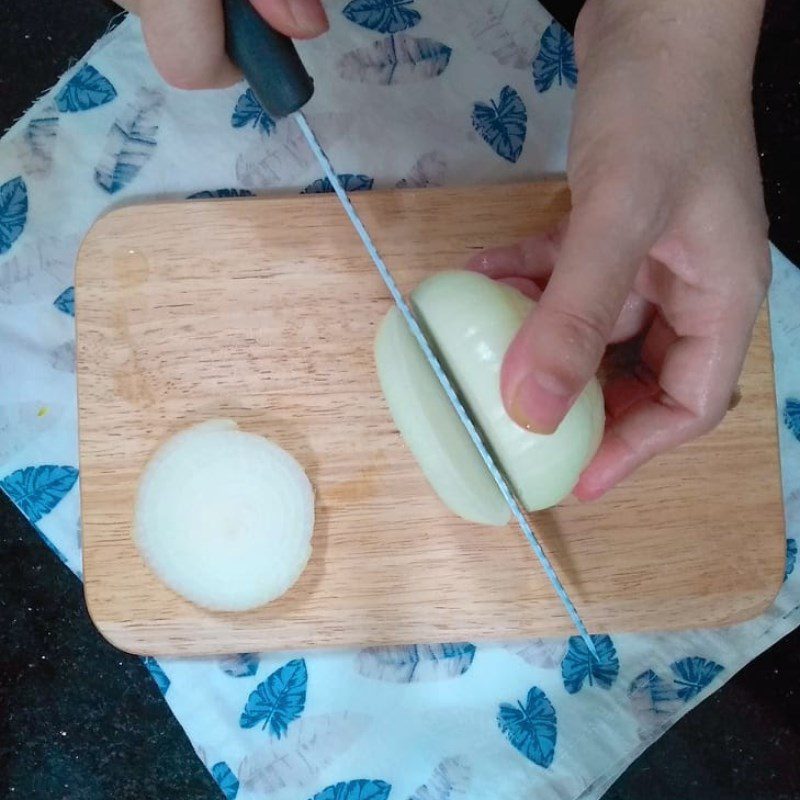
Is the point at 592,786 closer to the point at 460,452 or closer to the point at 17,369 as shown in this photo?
the point at 460,452

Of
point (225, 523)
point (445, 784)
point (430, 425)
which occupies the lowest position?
point (445, 784)

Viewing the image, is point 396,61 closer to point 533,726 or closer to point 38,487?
point 38,487

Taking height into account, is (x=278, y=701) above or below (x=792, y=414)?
below

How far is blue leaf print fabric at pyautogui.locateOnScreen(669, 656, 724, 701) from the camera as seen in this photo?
108cm

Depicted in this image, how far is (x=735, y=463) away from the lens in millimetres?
1028

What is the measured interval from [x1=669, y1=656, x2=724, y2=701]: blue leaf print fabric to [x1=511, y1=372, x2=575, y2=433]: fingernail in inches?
18.6

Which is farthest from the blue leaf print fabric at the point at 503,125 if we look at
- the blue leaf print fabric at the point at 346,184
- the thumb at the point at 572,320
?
the thumb at the point at 572,320

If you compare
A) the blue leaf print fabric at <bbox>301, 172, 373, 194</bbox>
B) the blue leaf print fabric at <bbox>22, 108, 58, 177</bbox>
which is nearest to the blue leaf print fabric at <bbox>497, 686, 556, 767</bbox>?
the blue leaf print fabric at <bbox>301, 172, 373, 194</bbox>

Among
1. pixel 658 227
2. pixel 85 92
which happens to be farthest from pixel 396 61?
pixel 658 227

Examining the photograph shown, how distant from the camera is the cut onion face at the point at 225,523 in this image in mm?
934

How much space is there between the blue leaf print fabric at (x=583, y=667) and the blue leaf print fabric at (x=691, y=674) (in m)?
0.08

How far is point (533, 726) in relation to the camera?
3.47 feet

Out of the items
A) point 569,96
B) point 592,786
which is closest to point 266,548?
point 592,786

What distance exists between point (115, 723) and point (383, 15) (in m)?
0.97
